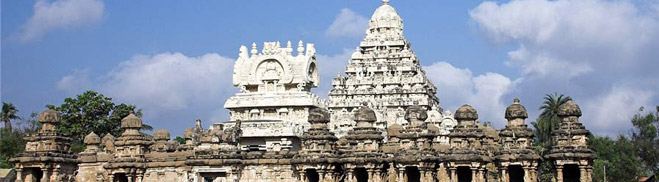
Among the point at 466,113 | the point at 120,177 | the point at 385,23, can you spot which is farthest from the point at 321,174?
the point at 385,23

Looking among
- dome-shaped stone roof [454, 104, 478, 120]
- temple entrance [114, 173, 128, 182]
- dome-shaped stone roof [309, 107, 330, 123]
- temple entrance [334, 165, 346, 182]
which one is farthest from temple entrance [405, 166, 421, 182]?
temple entrance [114, 173, 128, 182]

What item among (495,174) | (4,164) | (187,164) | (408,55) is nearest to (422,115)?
(495,174)

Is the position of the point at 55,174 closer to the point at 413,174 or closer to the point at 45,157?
the point at 45,157

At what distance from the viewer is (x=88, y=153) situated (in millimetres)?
38656

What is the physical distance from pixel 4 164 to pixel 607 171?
1512 inches

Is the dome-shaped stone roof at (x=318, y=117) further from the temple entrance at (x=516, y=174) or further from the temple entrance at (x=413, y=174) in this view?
the temple entrance at (x=516, y=174)

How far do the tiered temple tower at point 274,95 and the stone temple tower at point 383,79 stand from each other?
Result: 603cm

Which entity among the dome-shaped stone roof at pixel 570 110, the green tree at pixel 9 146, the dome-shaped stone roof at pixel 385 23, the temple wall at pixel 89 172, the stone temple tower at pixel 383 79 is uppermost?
the dome-shaped stone roof at pixel 385 23

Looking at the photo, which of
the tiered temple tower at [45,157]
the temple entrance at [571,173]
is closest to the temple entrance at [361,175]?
the temple entrance at [571,173]

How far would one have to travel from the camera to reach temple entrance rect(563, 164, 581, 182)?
109ft

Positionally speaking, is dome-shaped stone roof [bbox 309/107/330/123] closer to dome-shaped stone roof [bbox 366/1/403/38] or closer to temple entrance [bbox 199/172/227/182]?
temple entrance [bbox 199/172/227/182]

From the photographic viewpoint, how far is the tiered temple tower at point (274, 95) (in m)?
56.2

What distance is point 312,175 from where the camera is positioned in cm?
3553

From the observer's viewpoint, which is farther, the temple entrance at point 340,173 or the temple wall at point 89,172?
the temple wall at point 89,172
